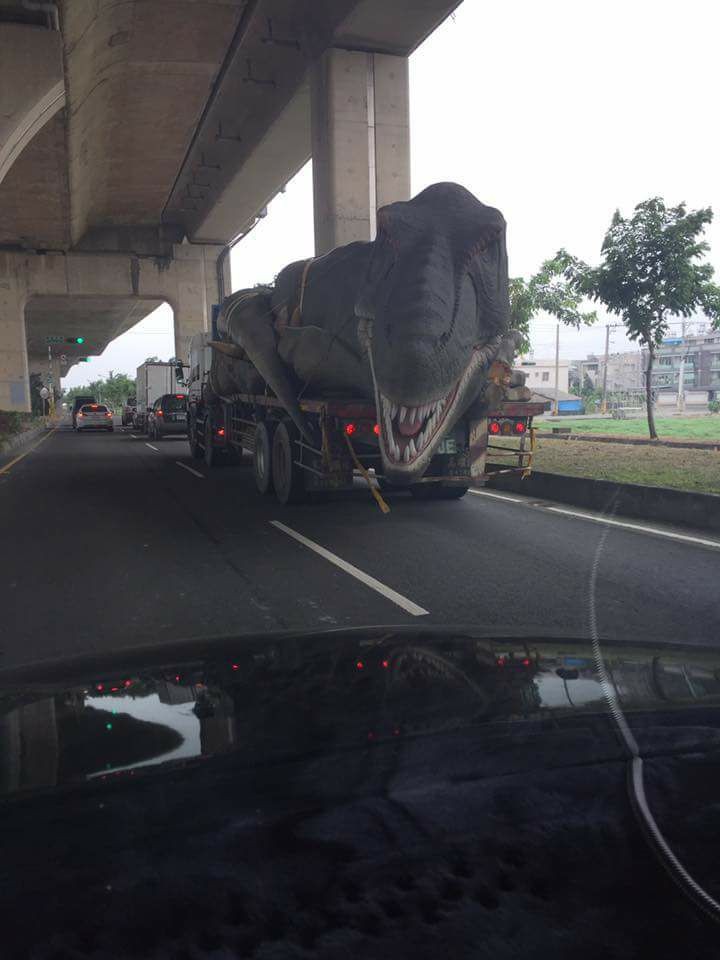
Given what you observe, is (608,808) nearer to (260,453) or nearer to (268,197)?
(260,453)

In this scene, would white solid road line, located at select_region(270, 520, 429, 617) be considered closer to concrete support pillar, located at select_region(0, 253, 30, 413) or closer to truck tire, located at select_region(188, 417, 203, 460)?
truck tire, located at select_region(188, 417, 203, 460)

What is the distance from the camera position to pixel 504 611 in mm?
6160

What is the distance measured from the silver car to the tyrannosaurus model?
121 feet

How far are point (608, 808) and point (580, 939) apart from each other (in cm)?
32

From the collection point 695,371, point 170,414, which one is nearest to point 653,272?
point 170,414

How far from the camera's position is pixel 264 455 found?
43.2 ft

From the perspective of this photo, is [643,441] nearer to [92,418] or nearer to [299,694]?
[299,694]

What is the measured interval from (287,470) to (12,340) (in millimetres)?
32875

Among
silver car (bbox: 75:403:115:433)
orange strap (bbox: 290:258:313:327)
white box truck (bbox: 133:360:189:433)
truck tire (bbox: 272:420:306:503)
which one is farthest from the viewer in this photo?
silver car (bbox: 75:403:115:433)

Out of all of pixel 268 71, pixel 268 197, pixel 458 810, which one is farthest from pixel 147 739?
pixel 268 197

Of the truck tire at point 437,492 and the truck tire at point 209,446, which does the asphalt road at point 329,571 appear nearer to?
the truck tire at point 437,492

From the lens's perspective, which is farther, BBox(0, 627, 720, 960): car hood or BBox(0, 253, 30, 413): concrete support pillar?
BBox(0, 253, 30, 413): concrete support pillar

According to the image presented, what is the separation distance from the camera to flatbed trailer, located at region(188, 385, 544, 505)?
10.5 m

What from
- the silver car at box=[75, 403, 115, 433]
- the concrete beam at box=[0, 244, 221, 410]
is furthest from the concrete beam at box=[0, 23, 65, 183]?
the silver car at box=[75, 403, 115, 433]
